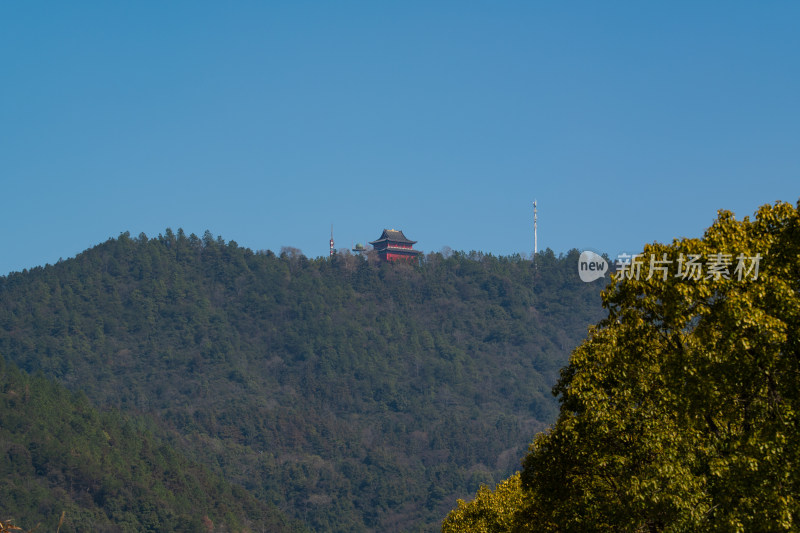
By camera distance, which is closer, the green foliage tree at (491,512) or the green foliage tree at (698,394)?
the green foliage tree at (698,394)

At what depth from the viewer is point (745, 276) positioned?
60.5 feet

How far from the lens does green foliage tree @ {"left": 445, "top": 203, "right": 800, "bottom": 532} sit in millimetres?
17703

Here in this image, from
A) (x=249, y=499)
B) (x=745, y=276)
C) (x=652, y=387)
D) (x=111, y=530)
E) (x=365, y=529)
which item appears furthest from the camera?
(x=365, y=529)

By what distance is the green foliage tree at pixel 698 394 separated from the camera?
58.1 feet

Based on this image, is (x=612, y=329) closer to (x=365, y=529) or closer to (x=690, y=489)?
(x=690, y=489)

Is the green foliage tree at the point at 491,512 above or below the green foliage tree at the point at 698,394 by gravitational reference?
below

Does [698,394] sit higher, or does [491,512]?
[698,394]

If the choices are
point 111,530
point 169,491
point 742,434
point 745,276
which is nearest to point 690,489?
point 742,434

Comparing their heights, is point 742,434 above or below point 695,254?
below

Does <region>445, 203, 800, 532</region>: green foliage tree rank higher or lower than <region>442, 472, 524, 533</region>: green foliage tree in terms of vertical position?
higher

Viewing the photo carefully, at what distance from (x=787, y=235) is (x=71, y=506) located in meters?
131

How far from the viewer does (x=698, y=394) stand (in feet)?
62.1

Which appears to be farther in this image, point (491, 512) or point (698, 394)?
point (491, 512)

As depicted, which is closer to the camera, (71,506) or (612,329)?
(612,329)
